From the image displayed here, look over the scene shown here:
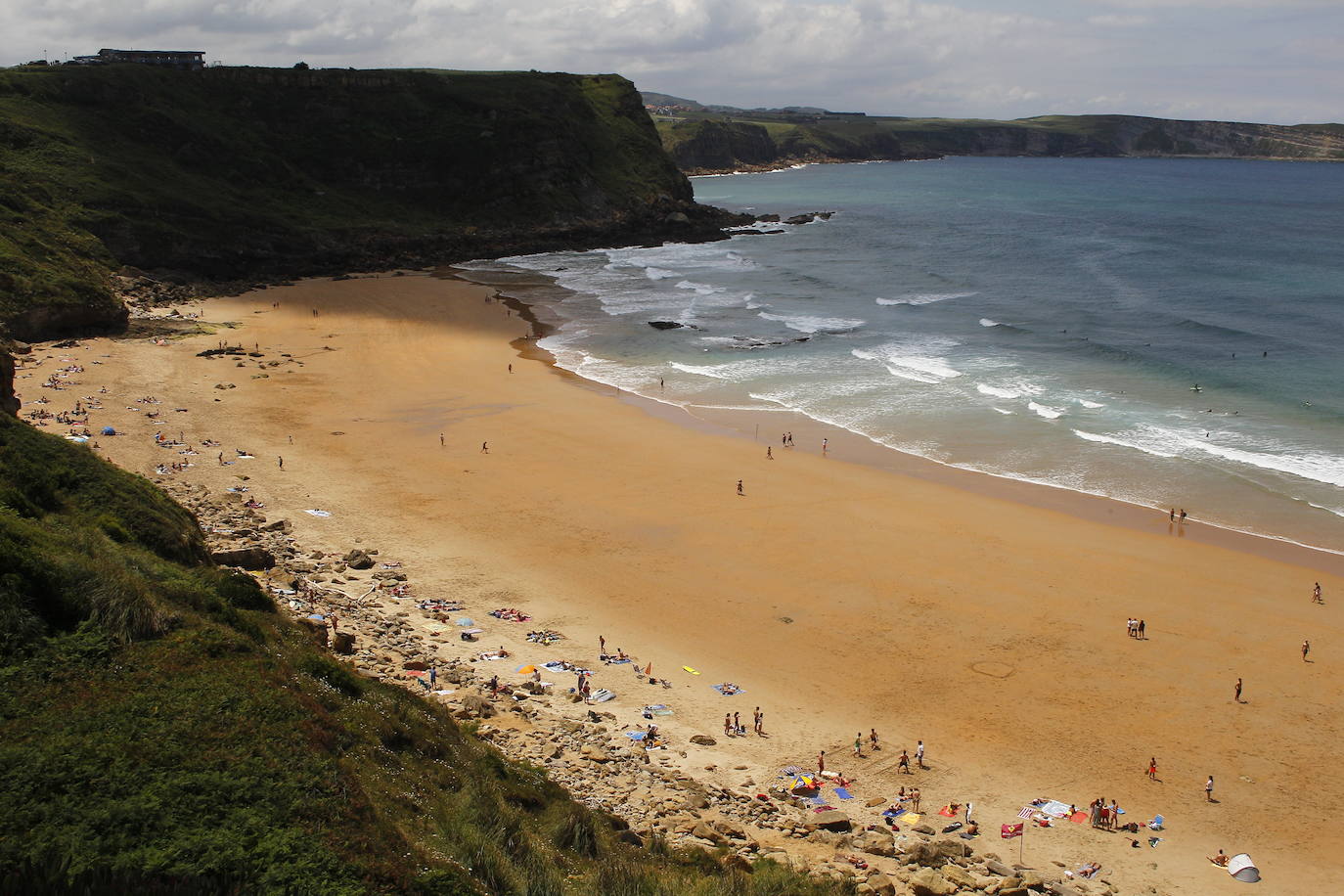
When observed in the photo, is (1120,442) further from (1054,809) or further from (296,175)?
(296,175)

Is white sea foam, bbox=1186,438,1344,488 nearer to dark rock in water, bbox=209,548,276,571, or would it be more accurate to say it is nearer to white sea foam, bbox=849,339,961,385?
white sea foam, bbox=849,339,961,385

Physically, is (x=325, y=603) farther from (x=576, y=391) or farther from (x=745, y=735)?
(x=576, y=391)

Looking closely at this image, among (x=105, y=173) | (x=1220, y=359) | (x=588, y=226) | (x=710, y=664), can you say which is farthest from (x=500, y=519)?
(x=588, y=226)

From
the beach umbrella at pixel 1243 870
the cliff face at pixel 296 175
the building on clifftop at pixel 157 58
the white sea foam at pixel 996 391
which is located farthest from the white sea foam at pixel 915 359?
the building on clifftop at pixel 157 58

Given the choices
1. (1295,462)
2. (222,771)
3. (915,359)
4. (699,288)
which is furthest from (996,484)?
(699,288)

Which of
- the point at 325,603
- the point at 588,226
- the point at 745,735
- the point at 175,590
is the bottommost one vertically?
the point at 745,735
